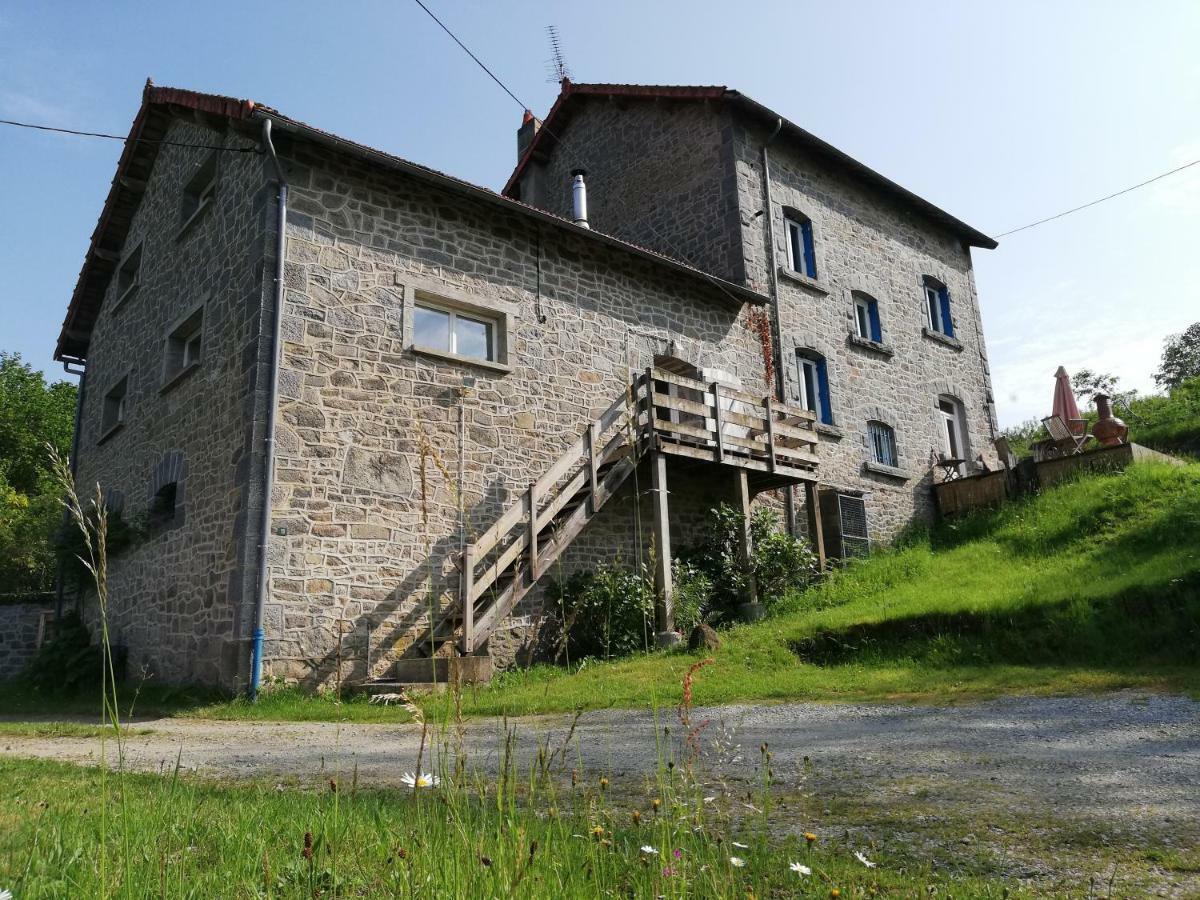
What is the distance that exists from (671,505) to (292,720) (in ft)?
20.0

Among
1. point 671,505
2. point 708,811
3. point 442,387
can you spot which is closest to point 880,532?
point 671,505

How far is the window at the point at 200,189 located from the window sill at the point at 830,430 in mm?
9602

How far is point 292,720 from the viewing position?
724 cm

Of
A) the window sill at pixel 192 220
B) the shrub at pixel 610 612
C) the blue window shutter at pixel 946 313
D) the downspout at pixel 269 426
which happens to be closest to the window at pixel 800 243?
the blue window shutter at pixel 946 313

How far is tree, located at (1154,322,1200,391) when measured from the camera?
3584cm

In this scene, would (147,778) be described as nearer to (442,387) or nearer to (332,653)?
(332,653)

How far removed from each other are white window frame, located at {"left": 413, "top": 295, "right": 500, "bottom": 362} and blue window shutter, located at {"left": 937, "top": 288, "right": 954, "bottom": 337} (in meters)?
11.5

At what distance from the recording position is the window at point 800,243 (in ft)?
50.0

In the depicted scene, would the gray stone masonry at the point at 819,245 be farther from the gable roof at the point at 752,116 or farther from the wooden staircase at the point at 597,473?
the wooden staircase at the point at 597,473

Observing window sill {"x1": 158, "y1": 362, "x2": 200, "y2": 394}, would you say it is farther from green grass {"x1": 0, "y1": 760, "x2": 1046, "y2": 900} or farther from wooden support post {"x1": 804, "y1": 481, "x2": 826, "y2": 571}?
wooden support post {"x1": 804, "y1": 481, "x2": 826, "y2": 571}

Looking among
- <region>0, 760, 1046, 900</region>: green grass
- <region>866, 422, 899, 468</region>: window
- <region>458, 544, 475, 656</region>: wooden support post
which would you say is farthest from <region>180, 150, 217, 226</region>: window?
<region>866, 422, 899, 468</region>: window

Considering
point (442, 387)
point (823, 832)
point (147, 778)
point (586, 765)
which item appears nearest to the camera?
point (823, 832)

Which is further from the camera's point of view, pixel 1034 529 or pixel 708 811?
pixel 1034 529

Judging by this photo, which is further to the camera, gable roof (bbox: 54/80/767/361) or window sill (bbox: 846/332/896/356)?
window sill (bbox: 846/332/896/356)
